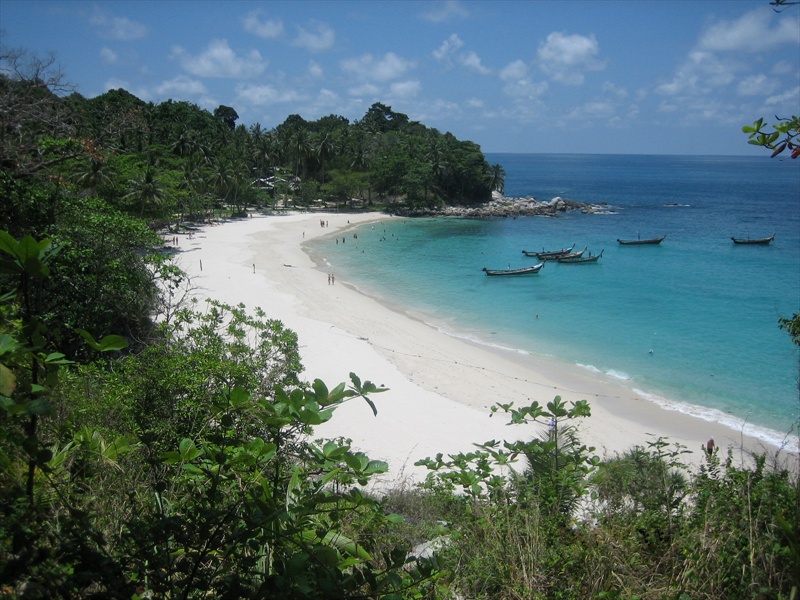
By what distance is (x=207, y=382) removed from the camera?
7.68 meters

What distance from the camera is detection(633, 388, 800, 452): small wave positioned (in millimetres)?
15500

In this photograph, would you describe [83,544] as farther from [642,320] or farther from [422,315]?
[642,320]

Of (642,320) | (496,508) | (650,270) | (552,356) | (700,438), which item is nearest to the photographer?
(496,508)

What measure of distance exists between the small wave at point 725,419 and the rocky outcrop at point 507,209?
152ft

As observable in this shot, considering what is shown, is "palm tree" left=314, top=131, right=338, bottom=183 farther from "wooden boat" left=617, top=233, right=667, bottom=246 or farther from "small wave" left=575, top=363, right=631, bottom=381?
"small wave" left=575, top=363, right=631, bottom=381

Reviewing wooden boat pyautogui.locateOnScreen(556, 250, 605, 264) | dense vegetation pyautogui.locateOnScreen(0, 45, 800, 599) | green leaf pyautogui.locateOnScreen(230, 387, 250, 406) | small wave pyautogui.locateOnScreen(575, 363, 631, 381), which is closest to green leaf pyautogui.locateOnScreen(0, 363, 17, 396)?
dense vegetation pyautogui.locateOnScreen(0, 45, 800, 599)

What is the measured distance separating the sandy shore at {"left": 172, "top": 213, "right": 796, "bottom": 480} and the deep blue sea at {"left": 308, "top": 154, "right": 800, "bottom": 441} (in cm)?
165

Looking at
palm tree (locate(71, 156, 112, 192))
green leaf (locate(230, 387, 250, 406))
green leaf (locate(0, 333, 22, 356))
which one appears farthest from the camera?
palm tree (locate(71, 156, 112, 192))

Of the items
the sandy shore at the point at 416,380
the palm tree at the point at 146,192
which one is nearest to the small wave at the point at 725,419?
the sandy shore at the point at 416,380

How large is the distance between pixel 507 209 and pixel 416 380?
51.9 m

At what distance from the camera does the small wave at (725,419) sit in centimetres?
1550

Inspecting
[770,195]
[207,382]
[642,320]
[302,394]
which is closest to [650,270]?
[642,320]

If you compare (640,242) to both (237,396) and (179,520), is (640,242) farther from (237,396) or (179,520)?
(179,520)

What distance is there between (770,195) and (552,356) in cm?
9474
